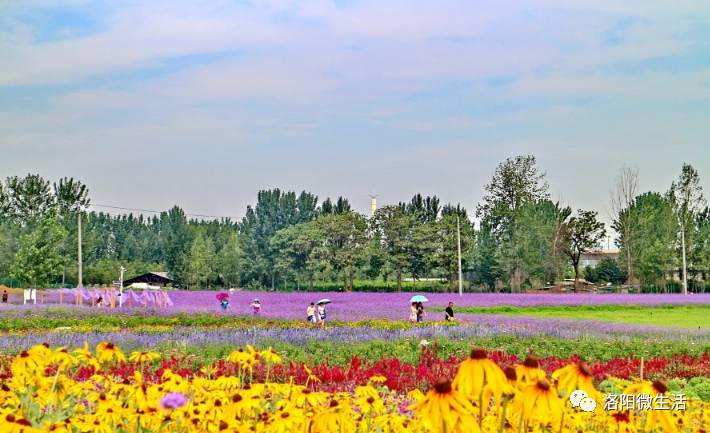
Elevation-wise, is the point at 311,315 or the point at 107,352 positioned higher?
the point at 107,352

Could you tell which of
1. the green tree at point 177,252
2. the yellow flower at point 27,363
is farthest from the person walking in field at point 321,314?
the green tree at point 177,252

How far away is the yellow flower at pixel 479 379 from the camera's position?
2.30 m

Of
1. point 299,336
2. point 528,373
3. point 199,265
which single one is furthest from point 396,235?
point 528,373

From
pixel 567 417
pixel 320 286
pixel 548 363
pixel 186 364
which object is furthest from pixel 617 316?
pixel 320 286

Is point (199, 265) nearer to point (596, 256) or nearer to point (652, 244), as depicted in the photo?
point (652, 244)

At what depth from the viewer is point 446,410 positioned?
2201 millimetres

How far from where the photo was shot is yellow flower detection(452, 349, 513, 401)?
2.30m

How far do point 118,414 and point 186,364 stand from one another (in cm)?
815

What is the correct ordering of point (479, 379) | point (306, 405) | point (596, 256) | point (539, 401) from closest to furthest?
point (479, 379)
point (539, 401)
point (306, 405)
point (596, 256)

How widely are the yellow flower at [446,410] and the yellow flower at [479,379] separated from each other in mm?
45

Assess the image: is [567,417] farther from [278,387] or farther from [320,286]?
[320,286]

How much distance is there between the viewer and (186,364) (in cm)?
1128

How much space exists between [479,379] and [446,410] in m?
0.16

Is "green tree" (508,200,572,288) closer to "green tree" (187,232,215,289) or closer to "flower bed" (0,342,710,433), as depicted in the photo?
"green tree" (187,232,215,289)
